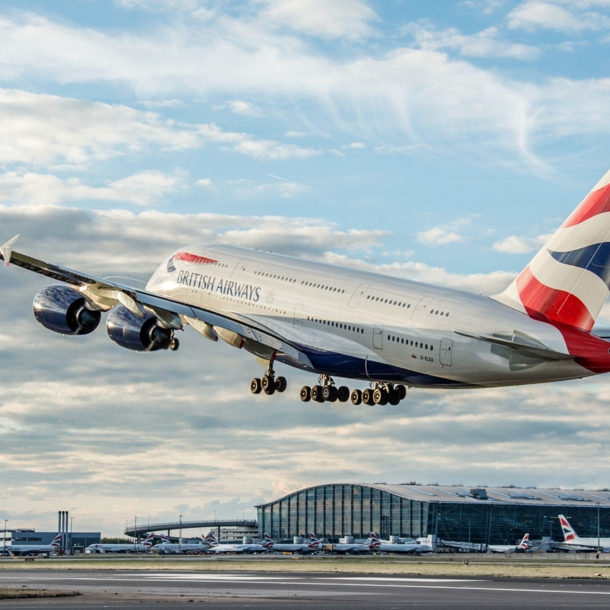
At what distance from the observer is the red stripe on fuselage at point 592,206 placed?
43.0 meters

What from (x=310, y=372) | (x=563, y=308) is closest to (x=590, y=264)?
(x=563, y=308)

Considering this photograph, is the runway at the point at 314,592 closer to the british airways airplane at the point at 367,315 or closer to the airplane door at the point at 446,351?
the british airways airplane at the point at 367,315

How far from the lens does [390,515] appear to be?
164 m

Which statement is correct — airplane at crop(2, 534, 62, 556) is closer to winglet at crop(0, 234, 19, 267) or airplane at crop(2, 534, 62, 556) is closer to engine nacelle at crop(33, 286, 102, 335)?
engine nacelle at crop(33, 286, 102, 335)

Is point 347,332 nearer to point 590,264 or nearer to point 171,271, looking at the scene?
point 590,264

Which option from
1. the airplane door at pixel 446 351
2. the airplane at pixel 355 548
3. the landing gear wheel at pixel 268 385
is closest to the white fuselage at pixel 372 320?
the airplane door at pixel 446 351

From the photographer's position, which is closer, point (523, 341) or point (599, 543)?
point (523, 341)

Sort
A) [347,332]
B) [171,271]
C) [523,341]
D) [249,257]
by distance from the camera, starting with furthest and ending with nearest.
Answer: [171,271]
[249,257]
[347,332]
[523,341]

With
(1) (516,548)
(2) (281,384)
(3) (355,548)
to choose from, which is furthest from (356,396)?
(1) (516,548)

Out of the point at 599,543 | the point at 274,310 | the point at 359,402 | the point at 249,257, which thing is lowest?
the point at 599,543

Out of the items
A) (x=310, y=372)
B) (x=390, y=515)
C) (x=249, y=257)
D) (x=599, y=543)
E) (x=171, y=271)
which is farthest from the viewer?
(x=390, y=515)

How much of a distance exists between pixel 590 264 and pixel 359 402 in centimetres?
1756

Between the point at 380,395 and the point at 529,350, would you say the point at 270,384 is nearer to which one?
the point at 380,395

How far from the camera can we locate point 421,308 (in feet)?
152
